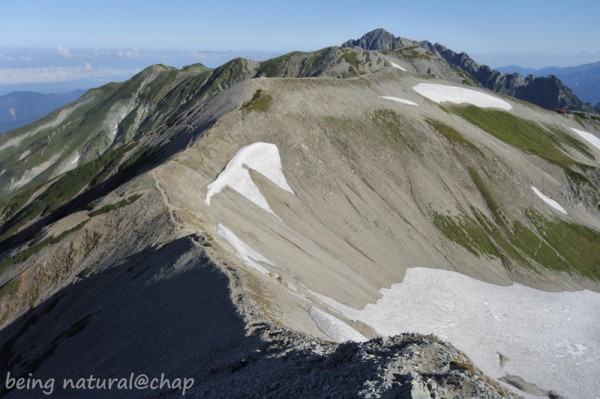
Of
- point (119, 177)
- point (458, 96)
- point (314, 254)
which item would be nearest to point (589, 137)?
point (458, 96)

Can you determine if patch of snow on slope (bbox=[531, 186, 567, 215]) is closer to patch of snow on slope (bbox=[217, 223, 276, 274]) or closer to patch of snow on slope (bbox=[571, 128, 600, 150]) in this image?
patch of snow on slope (bbox=[571, 128, 600, 150])

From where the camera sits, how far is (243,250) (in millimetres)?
49000

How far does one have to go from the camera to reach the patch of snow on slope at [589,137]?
140 metres

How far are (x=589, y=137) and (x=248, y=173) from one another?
403ft

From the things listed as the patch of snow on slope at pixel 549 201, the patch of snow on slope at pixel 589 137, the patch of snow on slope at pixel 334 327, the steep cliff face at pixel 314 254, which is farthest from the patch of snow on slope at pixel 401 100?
the patch of snow on slope at pixel 334 327

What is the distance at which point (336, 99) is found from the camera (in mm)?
92812

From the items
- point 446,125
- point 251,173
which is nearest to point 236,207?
point 251,173

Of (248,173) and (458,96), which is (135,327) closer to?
(248,173)

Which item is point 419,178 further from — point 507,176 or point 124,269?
point 124,269

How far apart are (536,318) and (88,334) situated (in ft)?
180

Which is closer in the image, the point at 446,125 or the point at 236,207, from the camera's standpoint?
the point at 236,207

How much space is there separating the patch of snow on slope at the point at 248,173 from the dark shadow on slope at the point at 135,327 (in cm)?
1963

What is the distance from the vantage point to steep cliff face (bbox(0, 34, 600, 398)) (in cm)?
2714

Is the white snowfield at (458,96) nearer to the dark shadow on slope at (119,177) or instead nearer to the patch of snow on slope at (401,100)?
the patch of snow on slope at (401,100)
